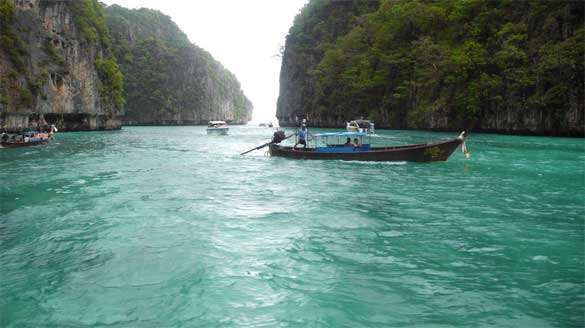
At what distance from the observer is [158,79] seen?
122 meters

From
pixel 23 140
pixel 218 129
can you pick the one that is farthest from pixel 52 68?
pixel 23 140

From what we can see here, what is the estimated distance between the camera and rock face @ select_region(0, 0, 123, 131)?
43.0 m

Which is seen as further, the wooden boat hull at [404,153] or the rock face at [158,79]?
the rock face at [158,79]

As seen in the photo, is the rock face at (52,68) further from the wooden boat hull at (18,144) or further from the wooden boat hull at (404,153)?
the wooden boat hull at (404,153)

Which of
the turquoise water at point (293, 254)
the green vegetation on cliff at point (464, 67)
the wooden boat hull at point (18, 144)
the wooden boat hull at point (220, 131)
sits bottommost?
the turquoise water at point (293, 254)

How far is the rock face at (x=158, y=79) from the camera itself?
117438 mm

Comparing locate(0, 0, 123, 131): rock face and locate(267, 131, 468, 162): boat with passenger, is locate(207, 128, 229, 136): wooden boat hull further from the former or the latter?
locate(267, 131, 468, 162): boat with passenger

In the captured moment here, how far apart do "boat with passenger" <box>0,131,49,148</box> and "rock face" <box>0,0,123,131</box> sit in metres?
13.5

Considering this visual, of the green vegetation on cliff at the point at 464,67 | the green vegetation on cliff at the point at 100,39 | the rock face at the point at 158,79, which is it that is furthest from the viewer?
the rock face at the point at 158,79

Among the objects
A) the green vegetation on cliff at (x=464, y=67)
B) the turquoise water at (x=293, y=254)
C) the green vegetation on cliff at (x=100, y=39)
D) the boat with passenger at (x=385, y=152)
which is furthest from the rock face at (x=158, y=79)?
the turquoise water at (x=293, y=254)

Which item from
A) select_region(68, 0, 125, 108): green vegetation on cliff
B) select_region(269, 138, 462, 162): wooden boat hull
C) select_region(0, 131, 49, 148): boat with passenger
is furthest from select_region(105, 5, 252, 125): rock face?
select_region(269, 138, 462, 162): wooden boat hull

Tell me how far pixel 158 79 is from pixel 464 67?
101m

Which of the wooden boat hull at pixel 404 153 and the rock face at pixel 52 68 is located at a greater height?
the rock face at pixel 52 68

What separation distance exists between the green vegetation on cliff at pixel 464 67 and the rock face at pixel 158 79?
65834mm
